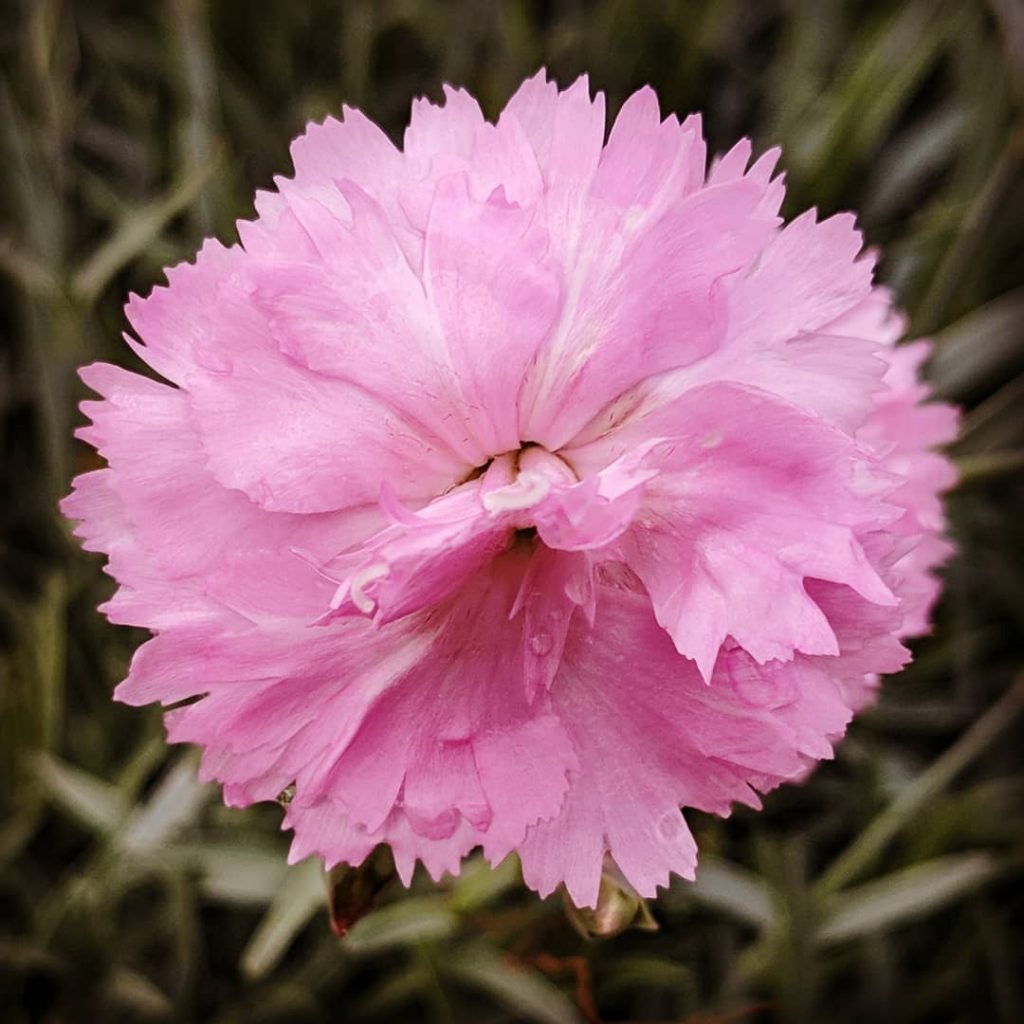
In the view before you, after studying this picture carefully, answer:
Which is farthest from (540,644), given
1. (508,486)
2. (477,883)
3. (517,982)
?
(517,982)

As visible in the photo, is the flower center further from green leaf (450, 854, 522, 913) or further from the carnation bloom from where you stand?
green leaf (450, 854, 522, 913)

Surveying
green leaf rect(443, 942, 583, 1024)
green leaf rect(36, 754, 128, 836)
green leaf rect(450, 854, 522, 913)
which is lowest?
green leaf rect(443, 942, 583, 1024)

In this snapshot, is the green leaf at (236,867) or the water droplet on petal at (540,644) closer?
the water droplet on petal at (540,644)

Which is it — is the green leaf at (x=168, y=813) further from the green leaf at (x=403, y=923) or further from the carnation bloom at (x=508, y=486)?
the carnation bloom at (x=508, y=486)

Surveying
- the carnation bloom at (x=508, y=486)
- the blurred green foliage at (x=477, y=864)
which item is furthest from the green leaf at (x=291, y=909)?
the carnation bloom at (x=508, y=486)

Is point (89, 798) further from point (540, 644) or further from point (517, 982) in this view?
point (540, 644)

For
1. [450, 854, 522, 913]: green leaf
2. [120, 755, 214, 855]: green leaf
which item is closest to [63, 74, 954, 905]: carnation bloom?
[450, 854, 522, 913]: green leaf

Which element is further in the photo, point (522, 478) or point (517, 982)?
point (517, 982)

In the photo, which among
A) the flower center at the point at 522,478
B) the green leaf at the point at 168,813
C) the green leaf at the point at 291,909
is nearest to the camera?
the flower center at the point at 522,478
